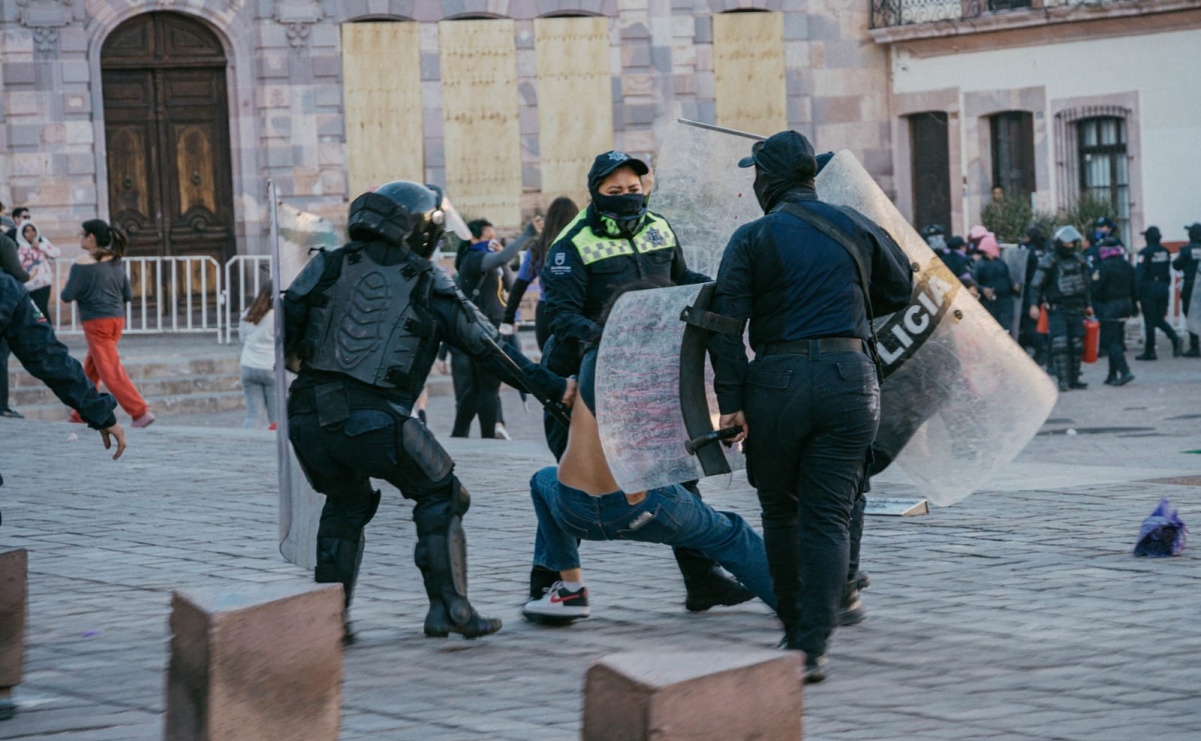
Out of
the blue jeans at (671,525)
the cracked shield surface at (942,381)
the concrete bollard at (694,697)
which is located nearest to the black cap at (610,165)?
the cracked shield surface at (942,381)

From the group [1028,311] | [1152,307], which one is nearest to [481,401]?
[1028,311]

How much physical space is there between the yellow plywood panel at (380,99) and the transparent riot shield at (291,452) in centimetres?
2074

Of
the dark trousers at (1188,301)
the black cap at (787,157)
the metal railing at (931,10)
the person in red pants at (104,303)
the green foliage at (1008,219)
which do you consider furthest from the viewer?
the metal railing at (931,10)

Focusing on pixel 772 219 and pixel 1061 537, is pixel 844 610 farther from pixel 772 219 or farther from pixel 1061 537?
pixel 1061 537

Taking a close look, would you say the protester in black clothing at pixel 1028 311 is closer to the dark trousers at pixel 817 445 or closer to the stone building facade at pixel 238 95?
the stone building facade at pixel 238 95

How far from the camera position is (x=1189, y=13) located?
27391mm

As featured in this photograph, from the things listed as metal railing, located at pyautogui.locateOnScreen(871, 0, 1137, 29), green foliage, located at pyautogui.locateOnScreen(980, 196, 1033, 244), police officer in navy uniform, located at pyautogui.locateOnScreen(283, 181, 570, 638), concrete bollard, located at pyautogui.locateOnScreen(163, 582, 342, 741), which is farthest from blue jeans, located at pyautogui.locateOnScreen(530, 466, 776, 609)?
metal railing, located at pyautogui.locateOnScreen(871, 0, 1137, 29)

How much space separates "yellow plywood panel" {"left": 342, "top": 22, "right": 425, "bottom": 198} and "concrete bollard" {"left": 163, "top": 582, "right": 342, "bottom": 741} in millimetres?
23215

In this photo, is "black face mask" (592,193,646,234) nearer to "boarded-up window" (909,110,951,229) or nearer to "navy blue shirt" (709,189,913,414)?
"navy blue shirt" (709,189,913,414)

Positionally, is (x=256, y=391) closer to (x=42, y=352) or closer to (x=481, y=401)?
(x=481, y=401)

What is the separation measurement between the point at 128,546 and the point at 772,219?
4250mm

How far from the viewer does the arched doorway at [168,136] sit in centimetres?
2709

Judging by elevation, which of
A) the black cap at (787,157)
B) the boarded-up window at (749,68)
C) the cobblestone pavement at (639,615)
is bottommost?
the cobblestone pavement at (639,615)

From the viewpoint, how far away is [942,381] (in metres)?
7.50
